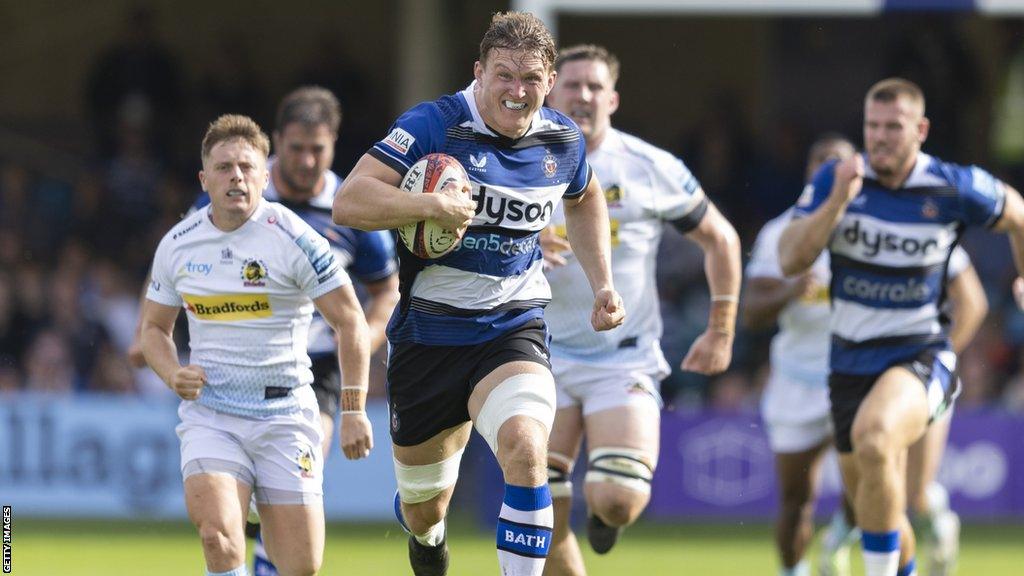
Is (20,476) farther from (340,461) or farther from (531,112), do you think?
(531,112)

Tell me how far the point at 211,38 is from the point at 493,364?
13792 mm

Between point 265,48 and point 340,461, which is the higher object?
point 265,48

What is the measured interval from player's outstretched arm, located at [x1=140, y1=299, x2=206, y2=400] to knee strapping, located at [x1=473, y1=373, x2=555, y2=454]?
1239 mm

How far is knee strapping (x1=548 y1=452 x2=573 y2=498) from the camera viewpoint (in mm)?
8344

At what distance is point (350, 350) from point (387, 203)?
2.97 feet

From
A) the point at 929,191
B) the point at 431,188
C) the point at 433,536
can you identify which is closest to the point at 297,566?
the point at 433,536

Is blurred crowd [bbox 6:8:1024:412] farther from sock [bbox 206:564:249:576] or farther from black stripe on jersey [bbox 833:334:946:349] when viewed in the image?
sock [bbox 206:564:249:576]

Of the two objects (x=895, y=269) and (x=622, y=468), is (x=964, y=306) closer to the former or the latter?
(x=895, y=269)

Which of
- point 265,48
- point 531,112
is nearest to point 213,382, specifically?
point 531,112

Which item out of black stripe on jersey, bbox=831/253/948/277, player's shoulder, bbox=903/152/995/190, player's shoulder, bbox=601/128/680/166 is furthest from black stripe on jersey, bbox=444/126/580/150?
player's shoulder, bbox=903/152/995/190

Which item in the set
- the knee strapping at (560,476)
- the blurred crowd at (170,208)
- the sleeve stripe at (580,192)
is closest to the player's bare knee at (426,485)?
the knee strapping at (560,476)

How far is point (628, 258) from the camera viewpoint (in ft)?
28.2

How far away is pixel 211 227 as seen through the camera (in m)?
7.49

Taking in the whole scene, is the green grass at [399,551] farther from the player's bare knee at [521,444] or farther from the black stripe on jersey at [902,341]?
the player's bare knee at [521,444]
